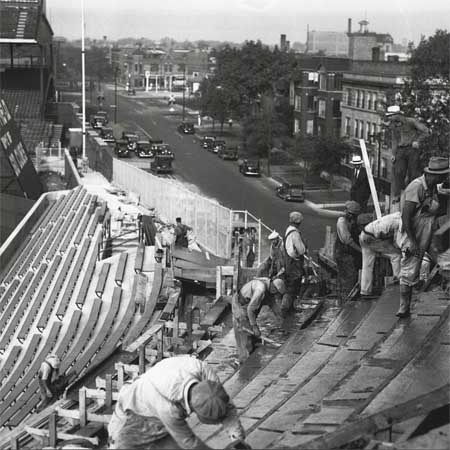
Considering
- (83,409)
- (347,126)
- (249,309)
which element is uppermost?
(249,309)

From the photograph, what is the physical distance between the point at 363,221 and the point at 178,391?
19.7ft

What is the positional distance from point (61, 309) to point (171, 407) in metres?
11.1

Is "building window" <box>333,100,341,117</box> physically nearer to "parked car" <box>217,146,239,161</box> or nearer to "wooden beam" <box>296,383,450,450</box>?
"parked car" <box>217,146,239,161</box>

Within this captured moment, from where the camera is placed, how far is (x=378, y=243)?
991cm

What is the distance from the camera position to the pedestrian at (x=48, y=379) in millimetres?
10477

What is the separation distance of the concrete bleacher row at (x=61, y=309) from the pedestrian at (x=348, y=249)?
10.5 ft

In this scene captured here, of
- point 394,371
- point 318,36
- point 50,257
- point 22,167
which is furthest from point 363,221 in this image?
point 318,36

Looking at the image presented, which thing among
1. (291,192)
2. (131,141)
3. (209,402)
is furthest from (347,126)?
(209,402)

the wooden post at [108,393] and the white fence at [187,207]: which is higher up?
the wooden post at [108,393]

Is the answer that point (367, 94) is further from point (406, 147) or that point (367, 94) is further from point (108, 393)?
point (108, 393)

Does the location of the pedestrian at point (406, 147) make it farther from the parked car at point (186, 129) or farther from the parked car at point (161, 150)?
the parked car at point (186, 129)

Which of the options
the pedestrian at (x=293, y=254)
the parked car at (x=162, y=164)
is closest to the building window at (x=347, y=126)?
the parked car at (x=162, y=164)

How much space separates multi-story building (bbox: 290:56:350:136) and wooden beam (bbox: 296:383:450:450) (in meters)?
44.8

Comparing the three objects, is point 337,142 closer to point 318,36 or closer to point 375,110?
point 375,110
